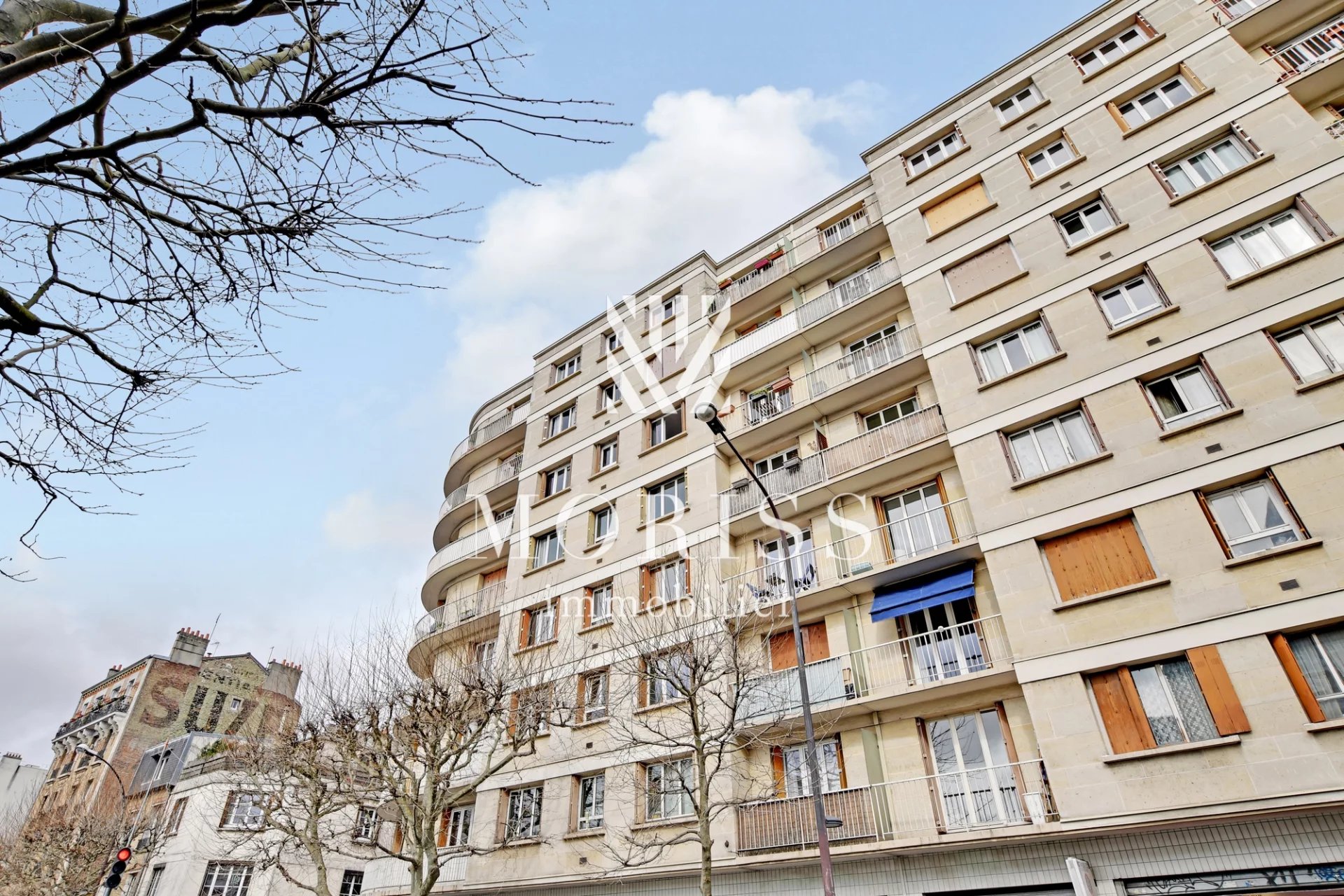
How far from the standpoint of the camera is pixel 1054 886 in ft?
36.0

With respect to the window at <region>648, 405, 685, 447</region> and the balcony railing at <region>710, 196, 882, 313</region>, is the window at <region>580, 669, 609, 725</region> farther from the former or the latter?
the balcony railing at <region>710, 196, 882, 313</region>

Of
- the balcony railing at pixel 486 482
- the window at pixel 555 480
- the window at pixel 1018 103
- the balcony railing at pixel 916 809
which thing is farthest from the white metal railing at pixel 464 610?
the window at pixel 1018 103

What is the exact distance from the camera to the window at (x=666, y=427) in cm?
2125

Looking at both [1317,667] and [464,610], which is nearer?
[1317,667]

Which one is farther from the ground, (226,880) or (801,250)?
(801,250)

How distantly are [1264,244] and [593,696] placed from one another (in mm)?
17040

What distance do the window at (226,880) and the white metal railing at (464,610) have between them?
13999 mm

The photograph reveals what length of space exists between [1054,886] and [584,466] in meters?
15.9

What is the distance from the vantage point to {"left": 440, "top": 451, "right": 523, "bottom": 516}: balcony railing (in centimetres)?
2583

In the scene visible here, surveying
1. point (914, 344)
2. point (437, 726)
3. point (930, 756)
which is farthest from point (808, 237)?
point (437, 726)

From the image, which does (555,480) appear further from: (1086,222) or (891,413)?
(1086,222)

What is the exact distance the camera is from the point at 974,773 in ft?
42.2

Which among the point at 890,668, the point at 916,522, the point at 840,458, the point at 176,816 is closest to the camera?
the point at 890,668

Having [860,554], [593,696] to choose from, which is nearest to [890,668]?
[860,554]
